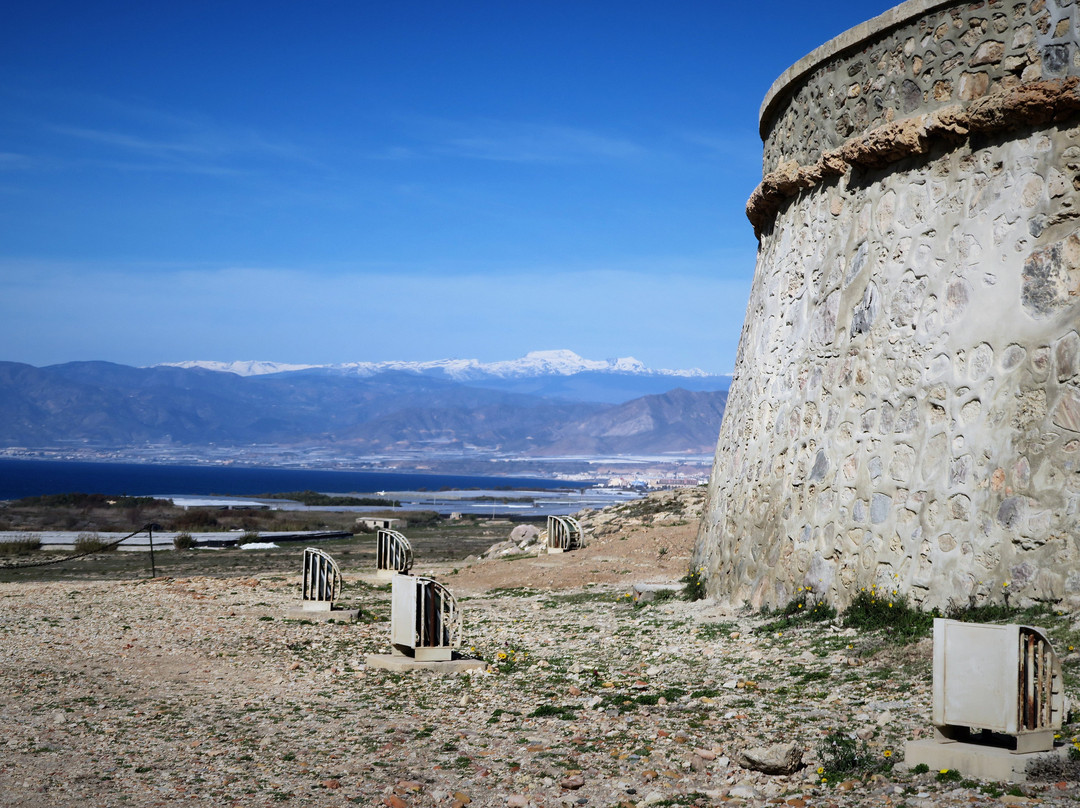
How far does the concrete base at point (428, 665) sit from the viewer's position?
10906 millimetres

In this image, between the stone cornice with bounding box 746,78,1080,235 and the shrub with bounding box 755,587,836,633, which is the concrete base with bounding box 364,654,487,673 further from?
the stone cornice with bounding box 746,78,1080,235

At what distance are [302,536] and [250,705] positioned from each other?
3717cm

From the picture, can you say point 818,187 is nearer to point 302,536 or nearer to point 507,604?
point 507,604

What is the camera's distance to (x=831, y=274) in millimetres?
11805

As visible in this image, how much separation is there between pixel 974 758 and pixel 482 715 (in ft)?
13.6

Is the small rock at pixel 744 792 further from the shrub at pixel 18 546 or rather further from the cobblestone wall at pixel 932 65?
the shrub at pixel 18 546

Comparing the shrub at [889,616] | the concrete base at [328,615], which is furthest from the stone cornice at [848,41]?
the concrete base at [328,615]

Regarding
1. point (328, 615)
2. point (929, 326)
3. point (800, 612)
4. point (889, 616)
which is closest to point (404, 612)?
point (800, 612)

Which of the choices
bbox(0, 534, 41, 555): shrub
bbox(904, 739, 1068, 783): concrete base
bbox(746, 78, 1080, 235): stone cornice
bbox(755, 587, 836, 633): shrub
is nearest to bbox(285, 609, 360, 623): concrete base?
bbox(755, 587, 836, 633): shrub

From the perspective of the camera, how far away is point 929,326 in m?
10.3

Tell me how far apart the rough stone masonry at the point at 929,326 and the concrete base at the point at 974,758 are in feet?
9.40

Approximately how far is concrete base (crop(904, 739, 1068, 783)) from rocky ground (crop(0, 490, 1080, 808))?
11cm

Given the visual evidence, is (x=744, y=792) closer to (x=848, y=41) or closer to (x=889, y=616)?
(x=889, y=616)

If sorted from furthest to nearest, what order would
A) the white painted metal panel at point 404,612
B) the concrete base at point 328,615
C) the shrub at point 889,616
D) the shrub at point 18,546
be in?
1. the shrub at point 18,546
2. the concrete base at point 328,615
3. the white painted metal panel at point 404,612
4. the shrub at point 889,616
